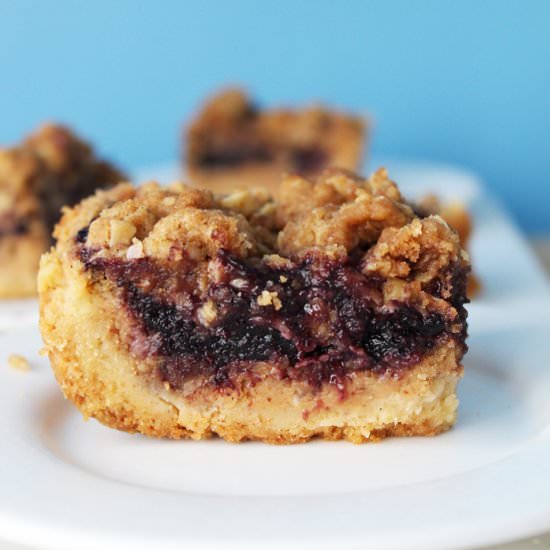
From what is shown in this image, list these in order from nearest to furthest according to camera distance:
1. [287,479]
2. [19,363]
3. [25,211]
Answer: [287,479] → [19,363] → [25,211]

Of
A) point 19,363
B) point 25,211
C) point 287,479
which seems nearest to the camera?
point 287,479

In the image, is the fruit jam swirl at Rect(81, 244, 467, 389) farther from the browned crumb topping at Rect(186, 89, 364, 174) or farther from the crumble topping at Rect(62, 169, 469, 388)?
the browned crumb topping at Rect(186, 89, 364, 174)

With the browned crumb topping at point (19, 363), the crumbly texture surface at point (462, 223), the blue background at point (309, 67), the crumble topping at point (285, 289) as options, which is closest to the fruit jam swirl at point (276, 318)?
the crumble topping at point (285, 289)

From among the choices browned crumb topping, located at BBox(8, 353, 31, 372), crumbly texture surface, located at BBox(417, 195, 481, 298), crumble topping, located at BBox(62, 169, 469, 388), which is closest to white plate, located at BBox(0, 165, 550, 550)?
browned crumb topping, located at BBox(8, 353, 31, 372)

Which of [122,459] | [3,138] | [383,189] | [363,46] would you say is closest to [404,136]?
[363,46]

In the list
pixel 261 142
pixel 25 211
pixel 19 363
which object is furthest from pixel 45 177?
pixel 261 142

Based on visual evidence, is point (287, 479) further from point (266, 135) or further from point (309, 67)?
point (309, 67)
